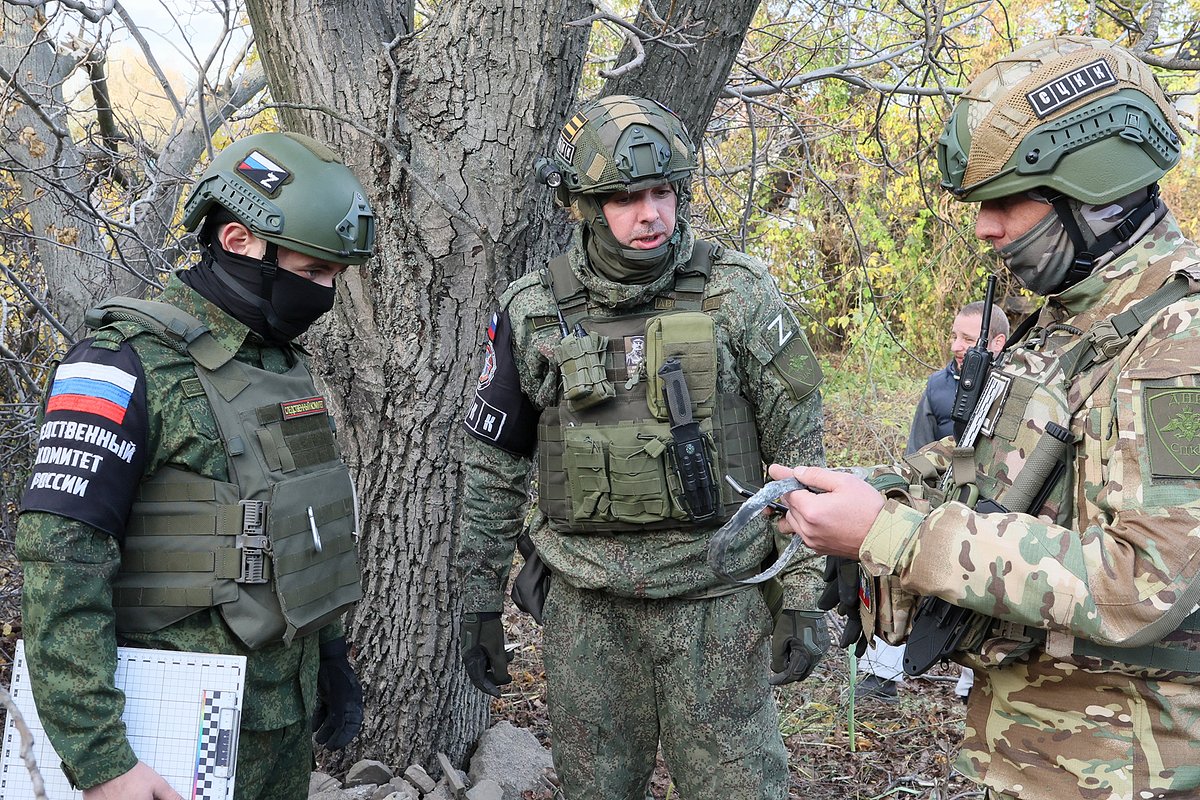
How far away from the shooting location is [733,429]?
2.66 m

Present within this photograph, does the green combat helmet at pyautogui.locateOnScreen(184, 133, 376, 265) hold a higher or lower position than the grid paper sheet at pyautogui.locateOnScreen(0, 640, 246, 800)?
higher

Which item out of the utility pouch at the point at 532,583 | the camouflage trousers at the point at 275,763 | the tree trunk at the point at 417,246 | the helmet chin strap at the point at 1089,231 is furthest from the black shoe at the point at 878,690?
the helmet chin strap at the point at 1089,231

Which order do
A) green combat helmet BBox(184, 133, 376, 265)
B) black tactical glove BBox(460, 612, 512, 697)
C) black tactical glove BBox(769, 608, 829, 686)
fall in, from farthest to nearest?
black tactical glove BBox(460, 612, 512, 697) < black tactical glove BBox(769, 608, 829, 686) < green combat helmet BBox(184, 133, 376, 265)

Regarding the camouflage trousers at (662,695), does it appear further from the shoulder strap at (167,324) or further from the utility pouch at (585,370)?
the shoulder strap at (167,324)

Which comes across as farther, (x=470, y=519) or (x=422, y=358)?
(x=422, y=358)

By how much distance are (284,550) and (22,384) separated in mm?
3127

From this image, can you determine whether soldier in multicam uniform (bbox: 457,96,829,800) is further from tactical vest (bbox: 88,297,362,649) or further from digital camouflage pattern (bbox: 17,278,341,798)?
digital camouflage pattern (bbox: 17,278,341,798)

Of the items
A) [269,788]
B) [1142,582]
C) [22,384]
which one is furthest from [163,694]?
[22,384]

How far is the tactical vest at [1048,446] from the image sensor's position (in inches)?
66.8

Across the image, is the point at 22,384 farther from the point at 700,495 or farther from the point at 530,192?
the point at 700,495

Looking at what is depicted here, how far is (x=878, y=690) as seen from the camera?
472cm

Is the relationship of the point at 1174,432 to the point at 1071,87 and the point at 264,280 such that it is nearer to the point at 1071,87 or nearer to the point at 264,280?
the point at 1071,87

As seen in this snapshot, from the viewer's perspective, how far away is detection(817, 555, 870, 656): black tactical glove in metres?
2.14

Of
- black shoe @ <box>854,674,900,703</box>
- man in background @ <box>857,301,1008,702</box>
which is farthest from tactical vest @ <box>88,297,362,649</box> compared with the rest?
man in background @ <box>857,301,1008,702</box>
